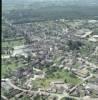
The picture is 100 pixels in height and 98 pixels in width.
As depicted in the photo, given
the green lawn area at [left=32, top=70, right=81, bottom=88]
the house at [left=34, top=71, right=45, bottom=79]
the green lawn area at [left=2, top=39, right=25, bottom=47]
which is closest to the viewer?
the green lawn area at [left=32, top=70, right=81, bottom=88]

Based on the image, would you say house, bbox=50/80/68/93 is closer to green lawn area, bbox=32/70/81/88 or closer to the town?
the town

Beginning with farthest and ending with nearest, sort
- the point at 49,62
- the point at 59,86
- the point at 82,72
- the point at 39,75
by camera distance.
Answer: the point at 49,62 < the point at 82,72 < the point at 39,75 < the point at 59,86

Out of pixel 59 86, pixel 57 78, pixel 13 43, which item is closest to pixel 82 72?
pixel 57 78

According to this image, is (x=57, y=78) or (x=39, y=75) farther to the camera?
(x=39, y=75)

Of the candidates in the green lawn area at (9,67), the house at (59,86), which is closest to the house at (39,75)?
the house at (59,86)

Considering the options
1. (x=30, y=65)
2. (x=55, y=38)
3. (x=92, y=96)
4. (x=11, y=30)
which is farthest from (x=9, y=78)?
(x=11, y=30)

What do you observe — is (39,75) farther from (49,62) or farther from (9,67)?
(49,62)

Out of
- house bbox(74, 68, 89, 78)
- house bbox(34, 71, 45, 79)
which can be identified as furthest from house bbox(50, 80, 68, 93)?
house bbox(74, 68, 89, 78)

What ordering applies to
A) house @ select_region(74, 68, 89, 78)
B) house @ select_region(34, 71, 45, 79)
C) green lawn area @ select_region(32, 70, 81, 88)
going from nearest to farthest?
green lawn area @ select_region(32, 70, 81, 88)
house @ select_region(34, 71, 45, 79)
house @ select_region(74, 68, 89, 78)

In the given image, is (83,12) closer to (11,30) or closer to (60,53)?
(11,30)

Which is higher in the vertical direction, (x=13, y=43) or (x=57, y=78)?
(x=13, y=43)

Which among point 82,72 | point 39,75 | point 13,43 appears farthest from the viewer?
point 13,43

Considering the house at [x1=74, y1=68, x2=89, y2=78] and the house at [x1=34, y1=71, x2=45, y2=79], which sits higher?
the house at [x1=74, y1=68, x2=89, y2=78]
